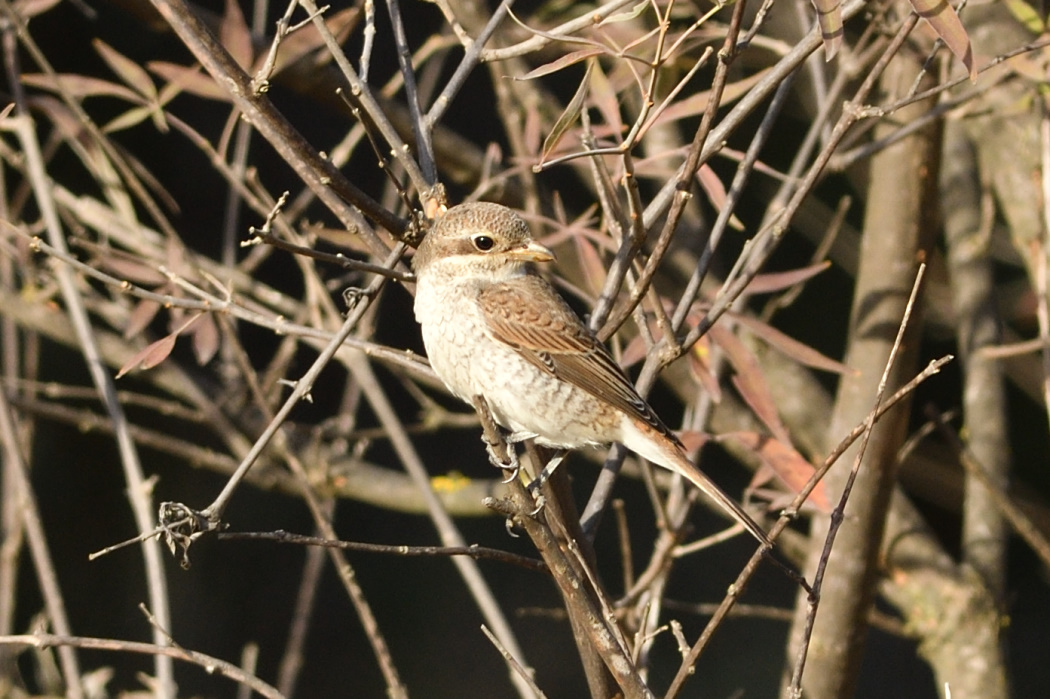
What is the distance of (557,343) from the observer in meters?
2.80

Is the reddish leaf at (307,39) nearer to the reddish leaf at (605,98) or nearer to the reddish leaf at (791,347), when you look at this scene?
the reddish leaf at (605,98)

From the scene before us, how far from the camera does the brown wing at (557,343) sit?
2.74 meters

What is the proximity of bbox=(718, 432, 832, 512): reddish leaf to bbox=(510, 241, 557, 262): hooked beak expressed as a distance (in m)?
0.60

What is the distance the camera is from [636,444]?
2771mm

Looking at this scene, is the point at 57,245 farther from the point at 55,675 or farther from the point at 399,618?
the point at 399,618

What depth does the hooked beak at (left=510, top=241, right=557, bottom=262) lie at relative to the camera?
2742mm

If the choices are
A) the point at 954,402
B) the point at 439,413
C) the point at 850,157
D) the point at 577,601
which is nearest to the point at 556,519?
the point at 577,601

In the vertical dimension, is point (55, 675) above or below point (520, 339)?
below

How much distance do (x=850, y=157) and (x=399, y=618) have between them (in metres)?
3.55

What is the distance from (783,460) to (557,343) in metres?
0.62

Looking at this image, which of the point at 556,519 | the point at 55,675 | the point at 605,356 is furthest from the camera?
the point at 55,675

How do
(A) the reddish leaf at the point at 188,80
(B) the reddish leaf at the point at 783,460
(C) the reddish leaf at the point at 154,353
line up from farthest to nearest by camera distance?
(A) the reddish leaf at the point at 188,80 < (B) the reddish leaf at the point at 783,460 < (C) the reddish leaf at the point at 154,353

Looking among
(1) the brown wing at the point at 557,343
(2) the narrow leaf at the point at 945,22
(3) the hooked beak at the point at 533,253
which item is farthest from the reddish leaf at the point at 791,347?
(2) the narrow leaf at the point at 945,22

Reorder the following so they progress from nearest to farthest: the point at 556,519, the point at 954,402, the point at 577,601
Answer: the point at 577,601 < the point at 556,519 < the point at 954,402
